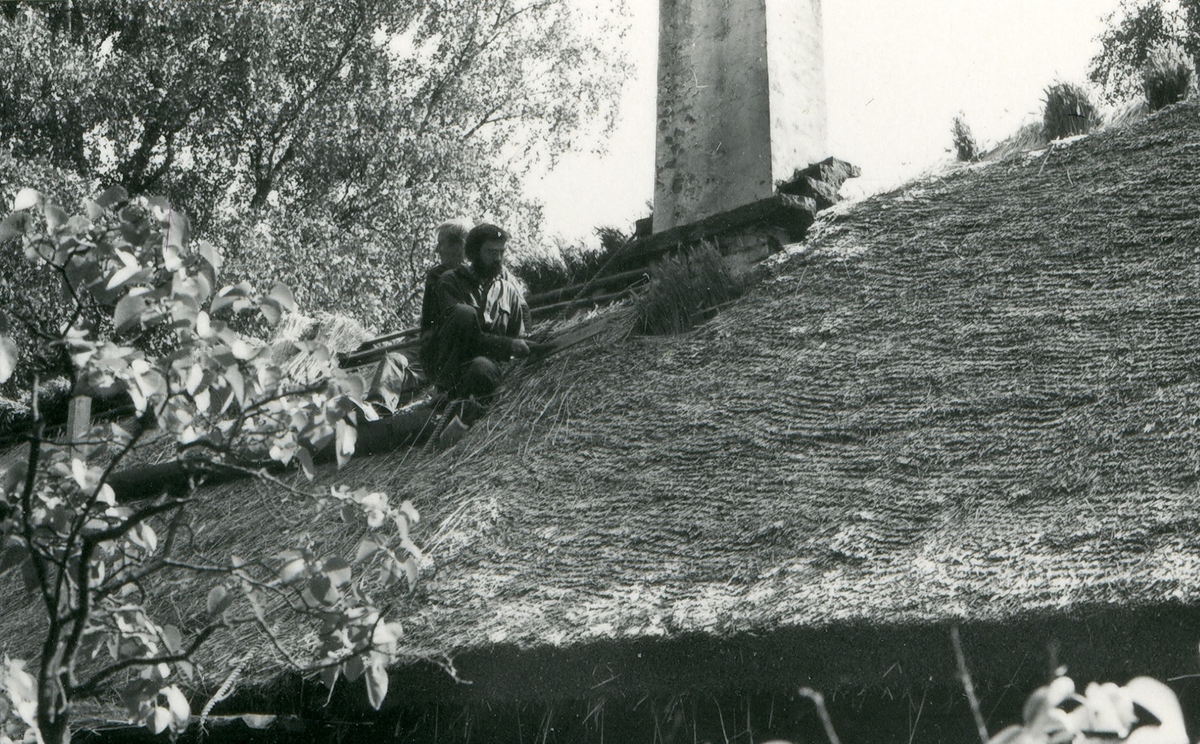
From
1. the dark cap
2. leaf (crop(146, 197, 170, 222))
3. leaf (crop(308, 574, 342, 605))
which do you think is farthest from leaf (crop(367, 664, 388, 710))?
the dark cap

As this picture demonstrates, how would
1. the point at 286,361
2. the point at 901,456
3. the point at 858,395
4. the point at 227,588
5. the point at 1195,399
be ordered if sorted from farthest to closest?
1. the point at 286,361
2. the point at 858,395
3. the point at 901,456
4. the point at 1195,399
5. the point at 227,588

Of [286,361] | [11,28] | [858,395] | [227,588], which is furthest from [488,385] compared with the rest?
[11,28]

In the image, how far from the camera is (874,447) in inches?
147

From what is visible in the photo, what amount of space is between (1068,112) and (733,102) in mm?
1560

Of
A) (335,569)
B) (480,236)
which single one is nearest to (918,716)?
(335,569)

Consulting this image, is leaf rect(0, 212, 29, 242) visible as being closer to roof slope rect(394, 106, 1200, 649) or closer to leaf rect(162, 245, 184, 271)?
leaf rect(162, 245, 184, 271)

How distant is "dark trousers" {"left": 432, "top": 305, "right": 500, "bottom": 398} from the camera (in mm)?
5441

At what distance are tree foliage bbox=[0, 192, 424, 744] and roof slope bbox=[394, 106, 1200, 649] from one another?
781 mm

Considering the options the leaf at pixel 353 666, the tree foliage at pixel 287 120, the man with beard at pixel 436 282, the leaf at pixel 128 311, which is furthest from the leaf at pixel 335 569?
the tree foliage at pixel 287 120

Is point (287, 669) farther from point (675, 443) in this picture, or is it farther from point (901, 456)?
point (901, 456)

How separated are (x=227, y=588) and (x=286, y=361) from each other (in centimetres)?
332

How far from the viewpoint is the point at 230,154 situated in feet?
49.2

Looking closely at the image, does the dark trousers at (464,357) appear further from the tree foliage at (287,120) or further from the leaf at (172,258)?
the tree foliage at (287,120)

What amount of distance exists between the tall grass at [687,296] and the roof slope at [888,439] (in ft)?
0.46
